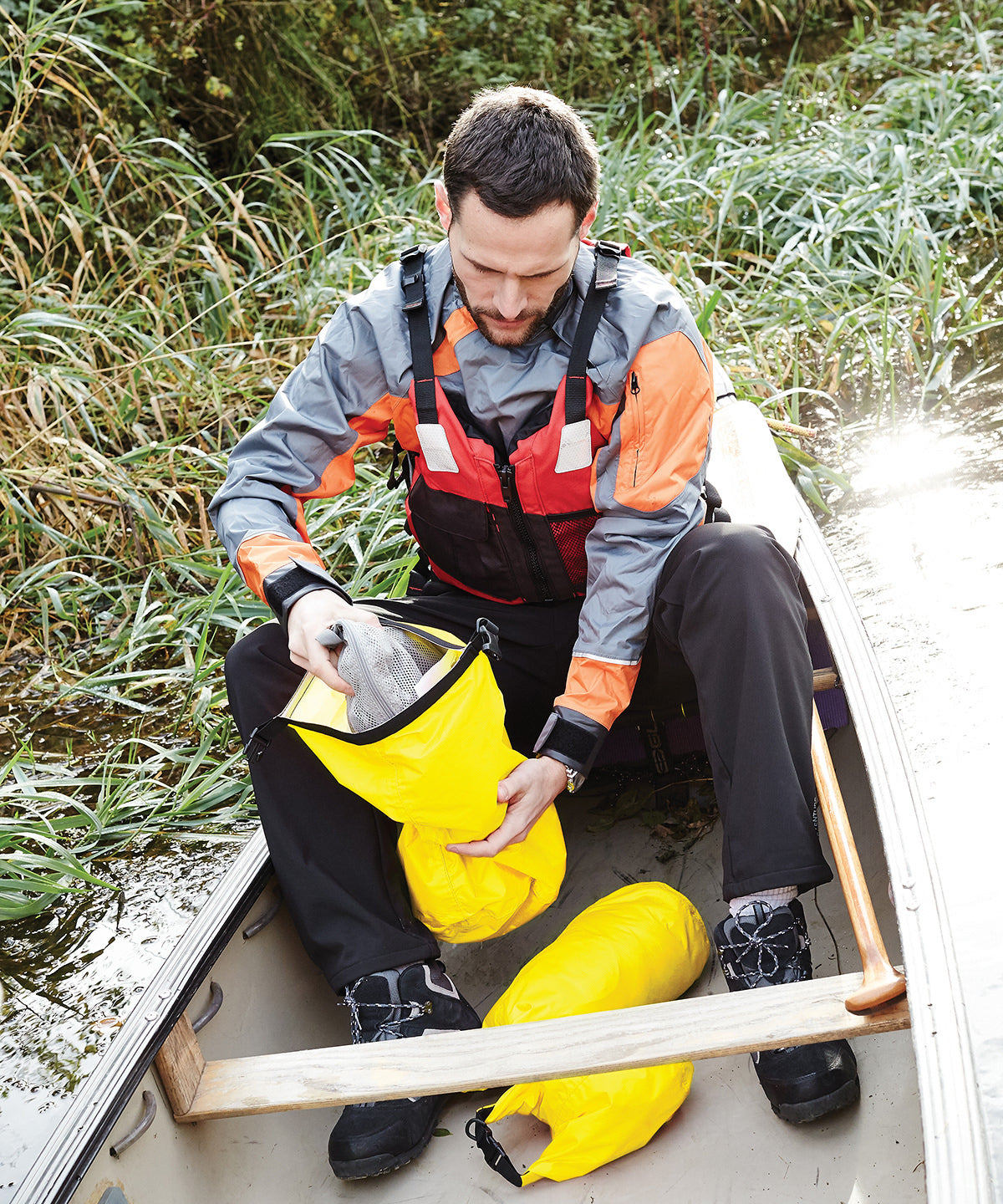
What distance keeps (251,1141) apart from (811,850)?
0.96 metres

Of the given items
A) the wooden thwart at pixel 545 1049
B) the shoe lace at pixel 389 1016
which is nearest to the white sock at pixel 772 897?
the wooden thwart at pixel 545 1049

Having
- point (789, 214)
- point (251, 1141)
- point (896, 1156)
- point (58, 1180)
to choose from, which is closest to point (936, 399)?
point (789, 214)

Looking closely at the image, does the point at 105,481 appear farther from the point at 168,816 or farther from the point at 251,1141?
the point at 251,1141

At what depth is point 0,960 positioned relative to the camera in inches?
103

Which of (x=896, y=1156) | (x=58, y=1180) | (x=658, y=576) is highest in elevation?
(x=658, y=576)

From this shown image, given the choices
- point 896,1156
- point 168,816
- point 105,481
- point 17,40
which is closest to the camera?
point 896,1156

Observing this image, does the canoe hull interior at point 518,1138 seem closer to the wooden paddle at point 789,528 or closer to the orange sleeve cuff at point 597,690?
the wooden paddle at point 789,528

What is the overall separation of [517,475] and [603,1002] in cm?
85

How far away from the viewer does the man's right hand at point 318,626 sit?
5.28 feet

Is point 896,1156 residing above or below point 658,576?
below

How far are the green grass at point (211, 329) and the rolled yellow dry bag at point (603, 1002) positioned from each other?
138cm

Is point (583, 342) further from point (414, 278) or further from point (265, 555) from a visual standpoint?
point (265, 555)

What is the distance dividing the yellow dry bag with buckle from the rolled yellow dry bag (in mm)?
113

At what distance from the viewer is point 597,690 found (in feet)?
5.83
